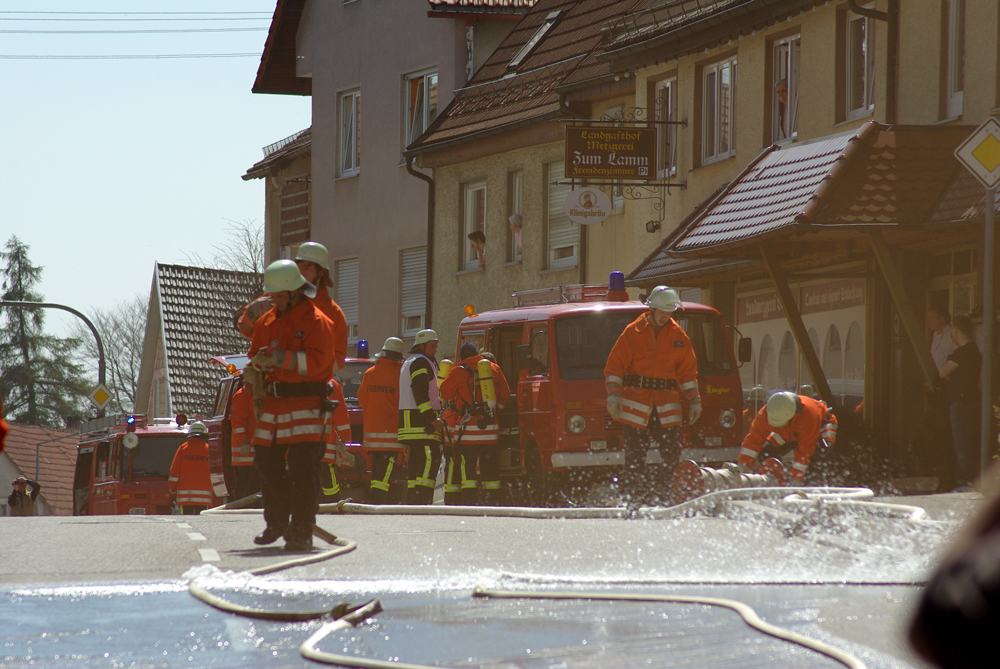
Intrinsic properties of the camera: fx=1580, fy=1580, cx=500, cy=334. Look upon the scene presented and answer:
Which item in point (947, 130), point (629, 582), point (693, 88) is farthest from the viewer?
point (693, 88)

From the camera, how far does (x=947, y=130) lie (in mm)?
16547

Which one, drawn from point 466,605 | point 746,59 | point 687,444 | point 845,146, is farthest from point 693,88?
point 466,605

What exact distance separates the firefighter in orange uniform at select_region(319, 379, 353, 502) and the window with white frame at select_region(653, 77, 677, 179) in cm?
927

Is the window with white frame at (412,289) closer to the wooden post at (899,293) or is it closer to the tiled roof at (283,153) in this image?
the tiled roof at (283,153)

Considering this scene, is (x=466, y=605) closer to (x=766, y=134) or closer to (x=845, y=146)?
(x=845, y=146)

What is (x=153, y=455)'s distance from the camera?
29828 mm

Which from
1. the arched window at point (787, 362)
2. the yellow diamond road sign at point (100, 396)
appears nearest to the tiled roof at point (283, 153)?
the yellow diamond road sign at point (100, 396)

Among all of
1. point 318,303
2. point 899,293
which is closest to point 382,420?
point 899,293

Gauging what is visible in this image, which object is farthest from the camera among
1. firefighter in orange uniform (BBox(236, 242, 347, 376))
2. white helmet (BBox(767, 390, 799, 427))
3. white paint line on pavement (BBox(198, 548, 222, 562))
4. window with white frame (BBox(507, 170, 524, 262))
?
window with white frame (BBox(507, 170, 524, 262))

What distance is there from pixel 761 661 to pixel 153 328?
167 ft

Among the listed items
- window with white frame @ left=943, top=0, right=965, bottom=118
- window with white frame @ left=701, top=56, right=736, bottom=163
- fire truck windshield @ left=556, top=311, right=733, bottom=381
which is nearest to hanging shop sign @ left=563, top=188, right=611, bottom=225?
window with white frame @ left=701, top=56, right=736, bottom=163

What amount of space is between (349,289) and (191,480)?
14.8 m

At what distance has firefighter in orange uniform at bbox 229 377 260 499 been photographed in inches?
558

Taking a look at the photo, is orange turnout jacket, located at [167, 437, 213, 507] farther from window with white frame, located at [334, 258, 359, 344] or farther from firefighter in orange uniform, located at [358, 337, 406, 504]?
window with white frame, located at [334, 258, 359, 344]
